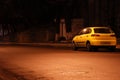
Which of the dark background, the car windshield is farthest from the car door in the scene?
the dark background

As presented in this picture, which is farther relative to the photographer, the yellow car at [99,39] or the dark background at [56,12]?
the dark background at [56,12]

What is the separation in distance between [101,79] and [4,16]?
37397mm

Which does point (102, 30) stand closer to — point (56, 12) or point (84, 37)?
point (84, 37)

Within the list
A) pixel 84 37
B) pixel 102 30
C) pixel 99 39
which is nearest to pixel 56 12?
pixel 84 37

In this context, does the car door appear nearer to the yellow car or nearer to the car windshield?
the yellow car

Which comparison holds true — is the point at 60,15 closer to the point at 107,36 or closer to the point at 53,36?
the point at 53,36

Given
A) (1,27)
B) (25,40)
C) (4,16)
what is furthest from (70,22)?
(1,27)

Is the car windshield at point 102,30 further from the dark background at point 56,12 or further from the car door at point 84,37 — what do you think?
the dark background at point 56,12

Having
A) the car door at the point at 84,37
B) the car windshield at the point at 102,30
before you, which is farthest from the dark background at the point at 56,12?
the car windshield at the point at 102,30

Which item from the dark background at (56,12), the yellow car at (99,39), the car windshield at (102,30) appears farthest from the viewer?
the dark background at (56,12)

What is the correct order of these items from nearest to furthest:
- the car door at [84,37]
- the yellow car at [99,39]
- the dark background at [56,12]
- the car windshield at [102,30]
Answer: the yellow car at [99,39]
the car windshield at [102,30]
the car door at [84,37]
the dark background at [56,12]

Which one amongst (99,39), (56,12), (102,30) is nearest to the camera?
(99,39)

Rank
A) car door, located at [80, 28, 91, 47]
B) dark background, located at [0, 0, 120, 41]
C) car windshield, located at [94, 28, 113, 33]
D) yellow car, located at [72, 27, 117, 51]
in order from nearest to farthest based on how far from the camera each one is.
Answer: yellow car, located at [72, 27, 117, 51]
car windshield, located at [94, 28, 113, 33]
car door, located at [80, 28, 91, 47]
dark background, located at [0, 0, 120, 41]

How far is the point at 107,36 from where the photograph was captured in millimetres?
26172
